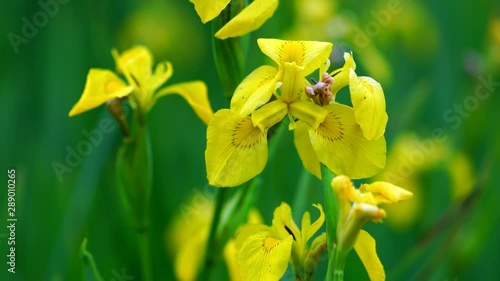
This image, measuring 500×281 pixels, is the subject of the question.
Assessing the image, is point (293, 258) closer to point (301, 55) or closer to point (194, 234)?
point (301, 55)

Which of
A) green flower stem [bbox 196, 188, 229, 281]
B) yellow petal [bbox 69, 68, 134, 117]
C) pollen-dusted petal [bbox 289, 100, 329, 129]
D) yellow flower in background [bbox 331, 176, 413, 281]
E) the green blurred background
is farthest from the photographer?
the green blurred background

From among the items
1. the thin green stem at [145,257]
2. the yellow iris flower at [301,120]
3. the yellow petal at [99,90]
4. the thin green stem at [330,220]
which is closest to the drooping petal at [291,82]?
the yellow iris flower at [301,120]

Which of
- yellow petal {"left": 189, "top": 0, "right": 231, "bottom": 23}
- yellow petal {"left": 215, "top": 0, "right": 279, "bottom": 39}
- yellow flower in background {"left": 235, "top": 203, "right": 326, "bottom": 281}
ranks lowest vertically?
yellow flower in background {"left": 235, "top": 203, "right": 326, "bottom": 281}

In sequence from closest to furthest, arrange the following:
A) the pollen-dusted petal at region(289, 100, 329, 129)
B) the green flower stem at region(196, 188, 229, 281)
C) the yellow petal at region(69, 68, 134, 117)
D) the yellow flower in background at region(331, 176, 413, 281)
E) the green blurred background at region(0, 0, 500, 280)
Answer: the yellow flower in background at region(331, 176, 413, 281), the pollen-dusted petal at region(289, 100, 329, 129), the yellow petal at region(69, 68, 134, 117), the green flower stem at region(196, 188, 229, 281), the green blurred background at region(0, 0, 500, 280)

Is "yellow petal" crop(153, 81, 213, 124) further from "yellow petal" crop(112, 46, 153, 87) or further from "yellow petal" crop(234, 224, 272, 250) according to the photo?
"yellow petal" crop(234, 224, 272, 250)

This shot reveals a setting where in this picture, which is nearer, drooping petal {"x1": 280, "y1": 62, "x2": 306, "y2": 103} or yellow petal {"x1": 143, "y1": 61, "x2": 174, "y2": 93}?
drooping petal {"x1": 280, "y1": 62, "x2": 306, "y2": 103}

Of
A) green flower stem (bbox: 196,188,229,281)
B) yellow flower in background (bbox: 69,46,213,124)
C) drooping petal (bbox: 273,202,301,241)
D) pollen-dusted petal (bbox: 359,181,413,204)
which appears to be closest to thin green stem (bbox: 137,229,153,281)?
green flower stem (bbox: 196,188,229,281)
